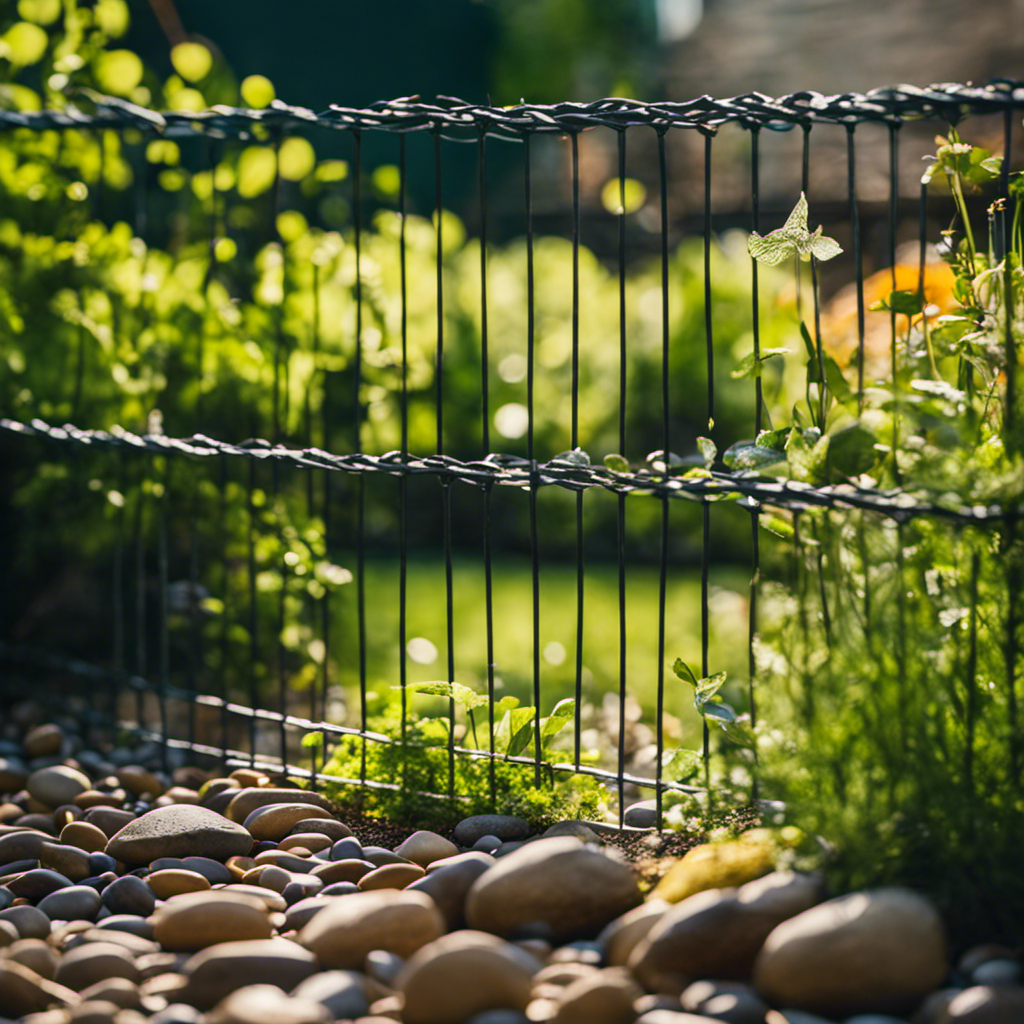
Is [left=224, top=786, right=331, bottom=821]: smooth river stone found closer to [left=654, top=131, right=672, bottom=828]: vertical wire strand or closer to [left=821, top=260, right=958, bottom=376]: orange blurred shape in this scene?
[left=654, top=131, right=672, bottom=828]: vertical wire strand

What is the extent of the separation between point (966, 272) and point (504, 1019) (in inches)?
59.9

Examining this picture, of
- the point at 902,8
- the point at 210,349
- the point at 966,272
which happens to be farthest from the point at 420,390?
the point at 902,8

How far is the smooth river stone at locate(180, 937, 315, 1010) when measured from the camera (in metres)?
1.66

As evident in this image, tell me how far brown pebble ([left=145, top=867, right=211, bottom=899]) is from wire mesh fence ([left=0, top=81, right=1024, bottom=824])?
521 millimetres

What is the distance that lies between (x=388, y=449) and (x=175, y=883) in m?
2.32

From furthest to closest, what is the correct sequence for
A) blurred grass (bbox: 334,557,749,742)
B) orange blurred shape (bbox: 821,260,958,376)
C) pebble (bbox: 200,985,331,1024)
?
blurred grass (bbox: 334,557,749,742) < orange blurred shape (bbox: 821,260,958,376) < pebble (bbox: 200,985,331,1024)

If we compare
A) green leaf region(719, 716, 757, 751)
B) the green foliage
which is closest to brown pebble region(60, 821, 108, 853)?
the green foliage

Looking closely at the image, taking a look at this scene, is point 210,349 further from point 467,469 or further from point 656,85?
point 656,85

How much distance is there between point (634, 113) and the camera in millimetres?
2105

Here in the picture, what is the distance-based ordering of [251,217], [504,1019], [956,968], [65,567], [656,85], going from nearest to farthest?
1. [504,1019]
2. [956,968]
3. [65,567]
4. [251,217]
5. [656,85]

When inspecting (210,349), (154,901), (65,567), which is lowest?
(154,901)

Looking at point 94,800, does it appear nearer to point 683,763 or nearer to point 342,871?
point 342,871

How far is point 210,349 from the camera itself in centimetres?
340

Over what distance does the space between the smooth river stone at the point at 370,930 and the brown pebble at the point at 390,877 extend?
278 millimetres
